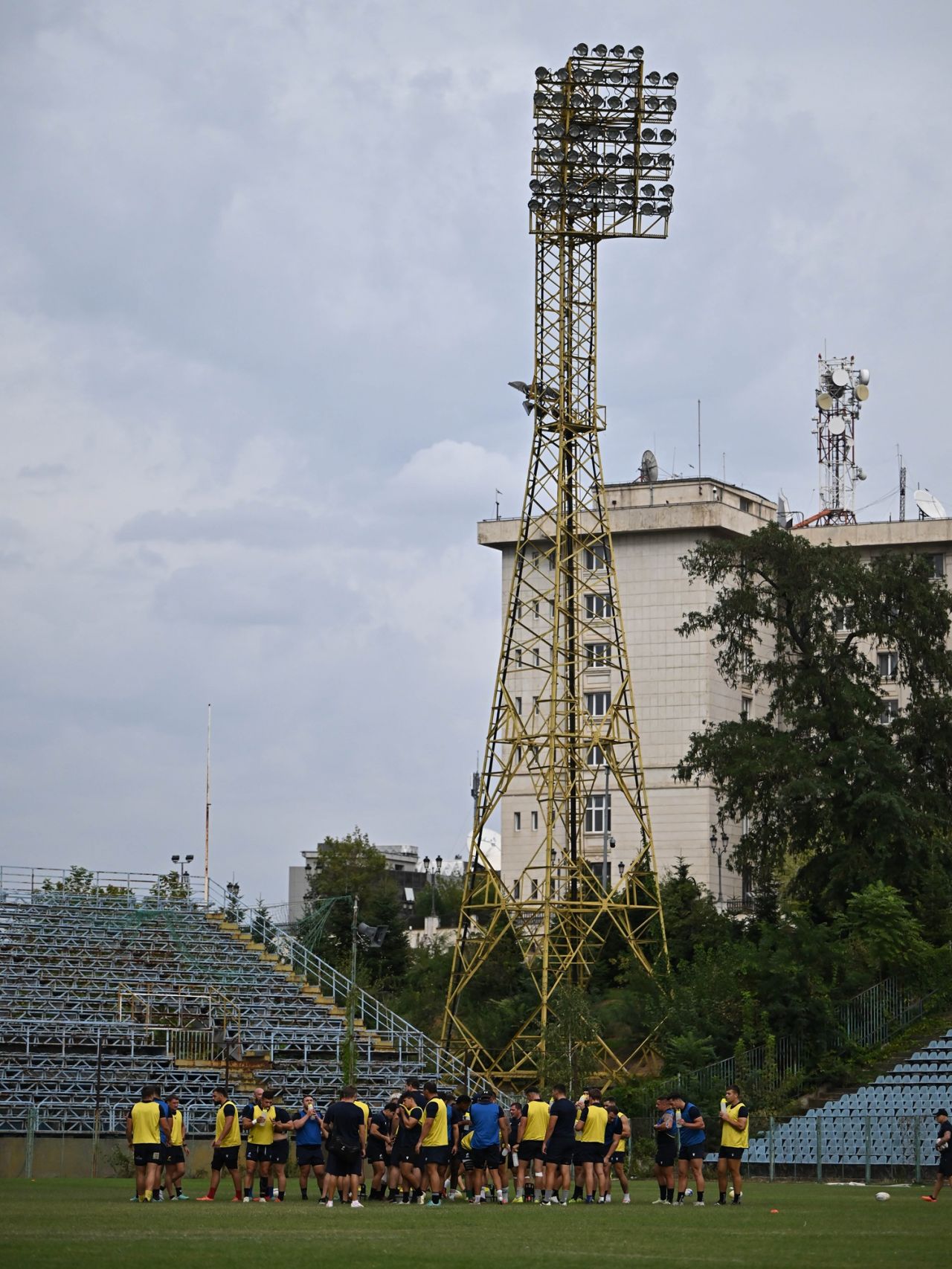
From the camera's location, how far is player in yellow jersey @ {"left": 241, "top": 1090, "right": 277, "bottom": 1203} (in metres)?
29.8

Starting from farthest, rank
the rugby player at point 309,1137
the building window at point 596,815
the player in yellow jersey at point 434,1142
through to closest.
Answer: the building window at point 596,815, the rugby player at point 309,1137, the player in yellow jersey at point 434,1142

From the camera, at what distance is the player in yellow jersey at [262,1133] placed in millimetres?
29766

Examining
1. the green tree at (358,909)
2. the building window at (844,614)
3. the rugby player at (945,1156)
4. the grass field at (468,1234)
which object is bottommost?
the grass field at (468,1234)

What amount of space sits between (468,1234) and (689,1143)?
24.8 ft

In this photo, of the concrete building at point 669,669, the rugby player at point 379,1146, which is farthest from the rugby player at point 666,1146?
the concrete building at point 669,669

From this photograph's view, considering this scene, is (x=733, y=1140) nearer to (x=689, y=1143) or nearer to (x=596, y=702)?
(x=689, y=1143)

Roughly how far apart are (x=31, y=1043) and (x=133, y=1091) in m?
3.05

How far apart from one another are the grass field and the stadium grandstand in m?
16.4

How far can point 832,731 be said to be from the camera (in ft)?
193

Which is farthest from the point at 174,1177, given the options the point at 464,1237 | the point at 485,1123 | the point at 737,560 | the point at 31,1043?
the point at 737,560

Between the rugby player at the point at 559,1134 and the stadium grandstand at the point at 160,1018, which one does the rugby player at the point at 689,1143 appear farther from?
the stadium grandstand at the point at 160,1018

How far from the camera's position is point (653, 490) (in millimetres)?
93812

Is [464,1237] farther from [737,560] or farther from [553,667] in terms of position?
[737,560]

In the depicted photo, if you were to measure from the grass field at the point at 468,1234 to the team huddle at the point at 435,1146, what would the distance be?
64 cm
